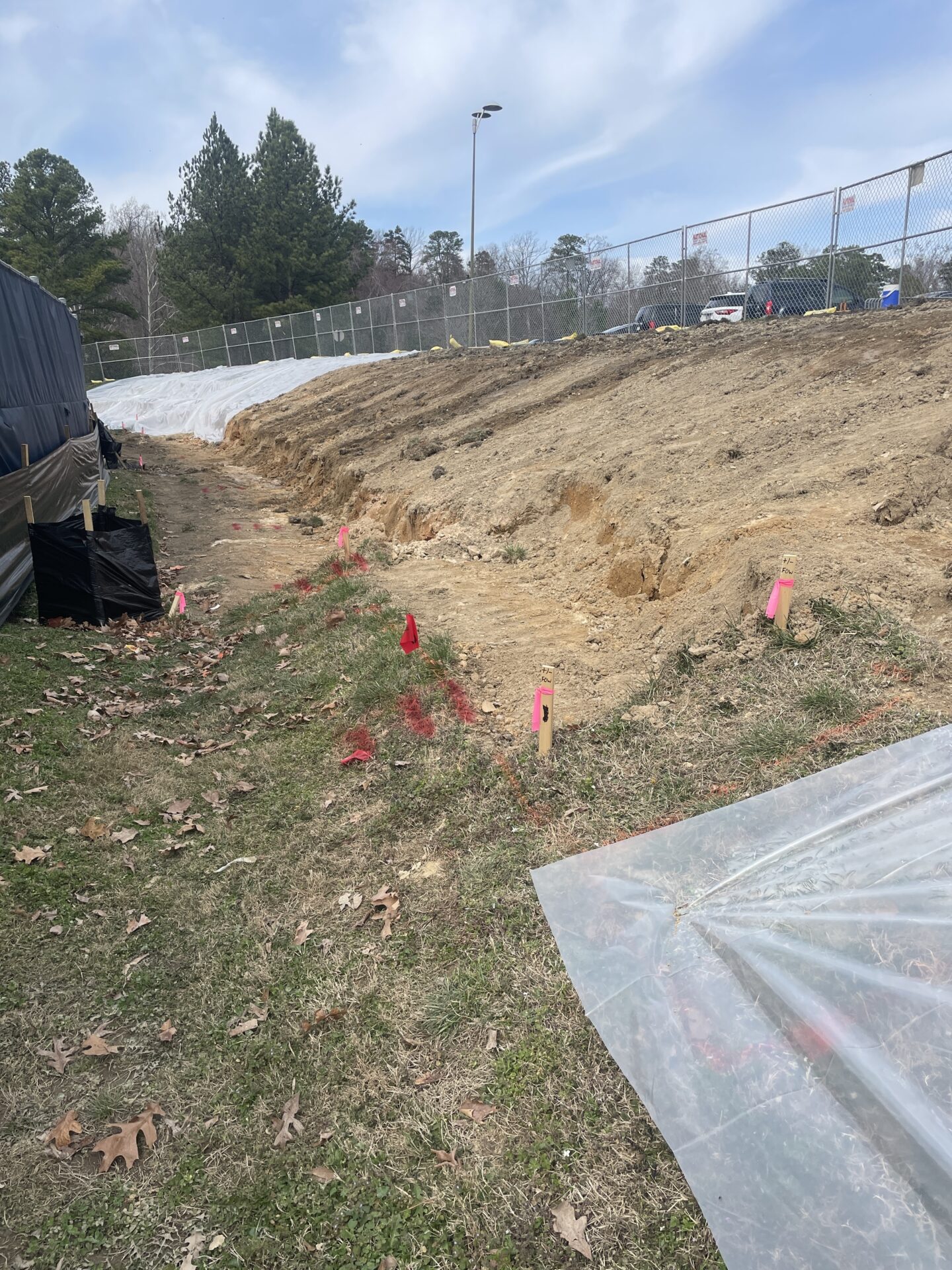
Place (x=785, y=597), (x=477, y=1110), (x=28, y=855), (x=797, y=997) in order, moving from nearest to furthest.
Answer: (x=797, y=997)
(x=477, y=1110)
(x=28, y=855)
(x=785, y=597)

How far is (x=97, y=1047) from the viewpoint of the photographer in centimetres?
325

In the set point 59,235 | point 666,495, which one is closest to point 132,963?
point 666,495

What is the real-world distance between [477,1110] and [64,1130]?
4.97ft

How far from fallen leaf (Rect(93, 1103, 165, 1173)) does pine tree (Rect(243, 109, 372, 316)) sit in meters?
41.7

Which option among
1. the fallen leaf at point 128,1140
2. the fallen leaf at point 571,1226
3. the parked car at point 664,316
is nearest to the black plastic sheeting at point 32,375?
the fallen leaf at point 128,1140

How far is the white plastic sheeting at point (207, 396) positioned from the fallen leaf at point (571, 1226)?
26.0 metres

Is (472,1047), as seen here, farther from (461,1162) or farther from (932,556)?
(932,556)

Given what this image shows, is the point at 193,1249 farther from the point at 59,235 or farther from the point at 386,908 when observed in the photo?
the point at 59,235

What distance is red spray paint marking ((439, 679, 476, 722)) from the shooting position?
5.29 metres

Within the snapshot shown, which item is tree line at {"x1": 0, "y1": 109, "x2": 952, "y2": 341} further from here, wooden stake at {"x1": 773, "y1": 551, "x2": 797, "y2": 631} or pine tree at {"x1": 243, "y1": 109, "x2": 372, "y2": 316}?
wooden stake at {"x1": 773, "y1": 551, "x2": 797, "y2": 631}

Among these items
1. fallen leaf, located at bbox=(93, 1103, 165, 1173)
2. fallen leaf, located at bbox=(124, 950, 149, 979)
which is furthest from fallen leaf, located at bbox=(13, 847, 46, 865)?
fallen leaf, located at bbox=(93, 1103, 165, 1173)

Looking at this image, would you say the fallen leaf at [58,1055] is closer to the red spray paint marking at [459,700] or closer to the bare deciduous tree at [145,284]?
the red spray paint marking at [459,700]

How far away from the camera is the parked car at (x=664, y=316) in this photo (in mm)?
17578

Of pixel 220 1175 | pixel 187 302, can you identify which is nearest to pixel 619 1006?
pixel 220 1175
